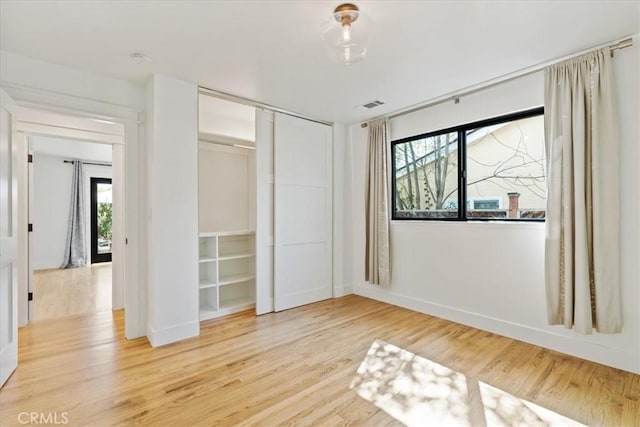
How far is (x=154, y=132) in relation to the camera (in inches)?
110

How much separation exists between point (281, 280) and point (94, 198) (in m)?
6.24

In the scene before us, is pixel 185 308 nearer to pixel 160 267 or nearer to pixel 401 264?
pixel 160 267

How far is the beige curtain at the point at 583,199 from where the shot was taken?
2.25m

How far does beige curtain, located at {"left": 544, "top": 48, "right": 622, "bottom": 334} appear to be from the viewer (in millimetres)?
2248

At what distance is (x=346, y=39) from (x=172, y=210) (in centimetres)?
216

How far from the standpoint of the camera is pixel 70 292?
15.3 ft

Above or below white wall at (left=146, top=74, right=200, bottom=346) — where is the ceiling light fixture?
above

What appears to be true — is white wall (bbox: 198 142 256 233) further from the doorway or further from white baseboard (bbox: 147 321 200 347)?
the doorway

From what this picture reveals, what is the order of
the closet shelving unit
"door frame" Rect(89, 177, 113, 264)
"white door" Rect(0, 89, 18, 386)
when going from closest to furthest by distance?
"white door" Rect(0, 89, 18, 386) → the closet shelving unit → "door frame" Rect(89, 177, 113, 264)

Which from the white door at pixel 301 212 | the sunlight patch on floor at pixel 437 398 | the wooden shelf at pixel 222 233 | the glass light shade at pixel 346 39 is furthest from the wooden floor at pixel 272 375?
the glass light shade at pixel 346 39

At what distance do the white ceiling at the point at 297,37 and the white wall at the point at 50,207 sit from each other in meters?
5.60

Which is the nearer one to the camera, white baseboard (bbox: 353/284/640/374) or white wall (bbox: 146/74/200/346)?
white baseboard (bbox: 353/284/640/374)

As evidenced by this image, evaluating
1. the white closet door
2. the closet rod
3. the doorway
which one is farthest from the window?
the doorway

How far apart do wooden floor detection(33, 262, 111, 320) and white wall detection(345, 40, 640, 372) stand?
12.5 feet
